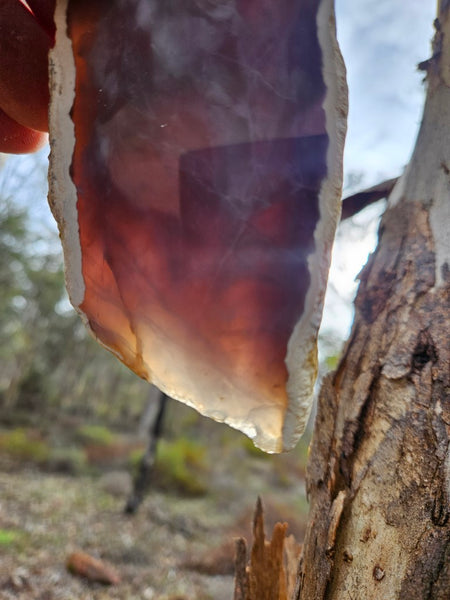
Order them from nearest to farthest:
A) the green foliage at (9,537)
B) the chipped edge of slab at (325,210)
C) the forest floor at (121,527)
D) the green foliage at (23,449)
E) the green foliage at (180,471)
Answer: the chipped edge of slab at (325,210), the forest floor at (121,527), the green foliage at (9,537), the green foliage at (180,471), the green foliage at (23,449)

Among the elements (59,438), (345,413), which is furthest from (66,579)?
(59,438)

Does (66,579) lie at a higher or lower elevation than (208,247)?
lower

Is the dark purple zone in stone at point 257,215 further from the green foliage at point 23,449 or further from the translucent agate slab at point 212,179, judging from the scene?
the green foliage at point 23,449

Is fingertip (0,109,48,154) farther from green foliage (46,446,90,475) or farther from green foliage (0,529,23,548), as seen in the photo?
green foliage (46,446,90,475)


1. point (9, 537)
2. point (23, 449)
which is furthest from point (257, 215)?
point (23, 449)

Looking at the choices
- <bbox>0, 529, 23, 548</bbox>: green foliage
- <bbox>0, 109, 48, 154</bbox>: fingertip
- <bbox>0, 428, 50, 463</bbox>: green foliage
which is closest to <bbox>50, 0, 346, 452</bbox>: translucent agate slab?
<bbox>0, 109, 48, 154</bbox>: fingertip

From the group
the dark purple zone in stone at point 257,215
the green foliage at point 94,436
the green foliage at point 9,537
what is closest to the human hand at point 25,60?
the dark purple zone in stone at point 257,215

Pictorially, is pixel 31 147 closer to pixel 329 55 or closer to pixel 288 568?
pixel 329 55

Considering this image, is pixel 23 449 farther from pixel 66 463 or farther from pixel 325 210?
pixel 325 210
